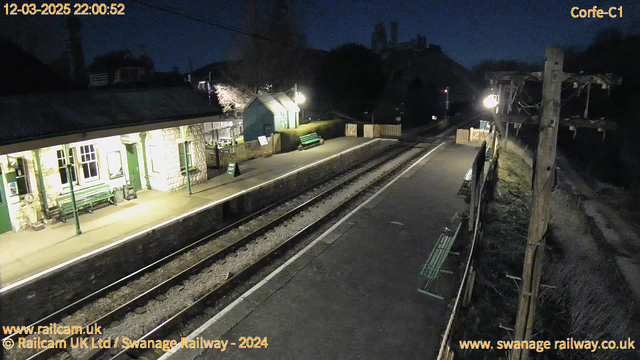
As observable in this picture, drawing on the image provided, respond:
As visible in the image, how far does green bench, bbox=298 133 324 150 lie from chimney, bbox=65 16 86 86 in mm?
12558

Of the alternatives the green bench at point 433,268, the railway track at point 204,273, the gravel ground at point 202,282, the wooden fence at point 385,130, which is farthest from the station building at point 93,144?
the wooden fence at point 385,130

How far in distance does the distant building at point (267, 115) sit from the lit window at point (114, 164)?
40.1ft

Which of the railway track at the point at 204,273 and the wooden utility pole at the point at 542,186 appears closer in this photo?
the wooden utility pole at the point at 542,186

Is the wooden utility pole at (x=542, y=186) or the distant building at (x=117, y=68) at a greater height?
the distant building at (x=117, y=68)

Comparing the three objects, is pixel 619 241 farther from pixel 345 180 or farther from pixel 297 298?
pixel 297 298

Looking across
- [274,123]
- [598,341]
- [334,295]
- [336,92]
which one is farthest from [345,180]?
[336,92]

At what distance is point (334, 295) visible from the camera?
8109 millimetres

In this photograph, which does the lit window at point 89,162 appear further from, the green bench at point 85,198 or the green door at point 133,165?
the green door at point 133,165

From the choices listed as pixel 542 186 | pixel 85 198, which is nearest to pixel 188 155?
pixel 85 198

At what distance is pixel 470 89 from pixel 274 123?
102m

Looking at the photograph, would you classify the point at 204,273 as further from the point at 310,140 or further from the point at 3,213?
the point at 310,140

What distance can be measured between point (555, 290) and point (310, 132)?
19.5 metres

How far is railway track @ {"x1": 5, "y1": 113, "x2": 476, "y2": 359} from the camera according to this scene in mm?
7852

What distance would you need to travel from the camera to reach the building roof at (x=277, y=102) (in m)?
→ 25.7
